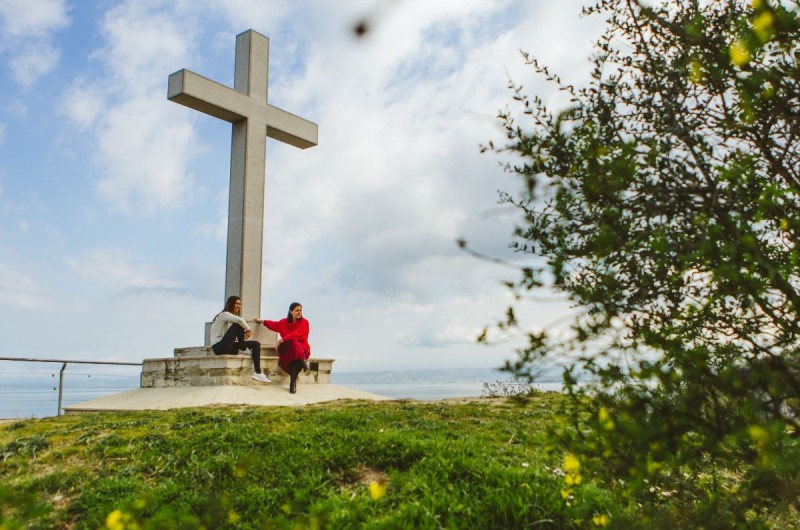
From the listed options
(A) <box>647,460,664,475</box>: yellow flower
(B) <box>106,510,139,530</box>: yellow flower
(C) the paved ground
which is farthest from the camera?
(C) the paved ground

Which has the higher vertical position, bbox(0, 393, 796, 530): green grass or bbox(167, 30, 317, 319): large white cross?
bbox(167, 30, 317, 319): large white cross

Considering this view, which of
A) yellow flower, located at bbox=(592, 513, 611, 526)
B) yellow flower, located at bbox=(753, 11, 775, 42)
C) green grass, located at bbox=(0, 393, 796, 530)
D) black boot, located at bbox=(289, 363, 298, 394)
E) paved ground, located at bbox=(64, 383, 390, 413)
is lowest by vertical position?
yellow flower, located at bbox=(592, 513, 611, 526)

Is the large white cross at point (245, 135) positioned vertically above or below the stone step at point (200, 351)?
above

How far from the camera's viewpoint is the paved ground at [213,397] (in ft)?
32.2

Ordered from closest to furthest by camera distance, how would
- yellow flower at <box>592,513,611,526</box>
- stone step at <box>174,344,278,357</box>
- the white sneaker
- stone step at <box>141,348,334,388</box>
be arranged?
yellow flower at <box>592,513,611,526</box> < stone step at <box>141,348,334,388</box> < the white sneaker < stone step at <box>174,344,278,357</box>

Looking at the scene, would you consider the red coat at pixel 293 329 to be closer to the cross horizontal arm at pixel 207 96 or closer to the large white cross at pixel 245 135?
the large white cross at pixel 245 135

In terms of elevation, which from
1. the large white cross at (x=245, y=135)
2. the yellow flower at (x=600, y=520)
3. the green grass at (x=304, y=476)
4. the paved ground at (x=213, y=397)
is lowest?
the yellow flower at (x=600, y=520)

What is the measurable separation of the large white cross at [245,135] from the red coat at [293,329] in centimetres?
53

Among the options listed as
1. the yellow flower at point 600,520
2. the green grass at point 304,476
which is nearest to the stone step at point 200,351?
the green grass at point 304,476

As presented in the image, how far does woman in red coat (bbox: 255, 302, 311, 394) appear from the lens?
11.3 meters

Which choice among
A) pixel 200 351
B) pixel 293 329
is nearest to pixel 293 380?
pixel 293 329

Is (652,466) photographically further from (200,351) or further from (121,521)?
(200,351)

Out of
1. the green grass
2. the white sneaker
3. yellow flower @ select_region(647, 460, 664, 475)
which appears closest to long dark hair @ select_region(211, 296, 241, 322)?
the white sneaker

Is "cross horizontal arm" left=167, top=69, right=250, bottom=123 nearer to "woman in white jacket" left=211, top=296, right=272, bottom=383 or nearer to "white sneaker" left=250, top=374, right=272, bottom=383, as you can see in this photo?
"woman in white jacket" left=211, top=296, right=272, bottom=383
